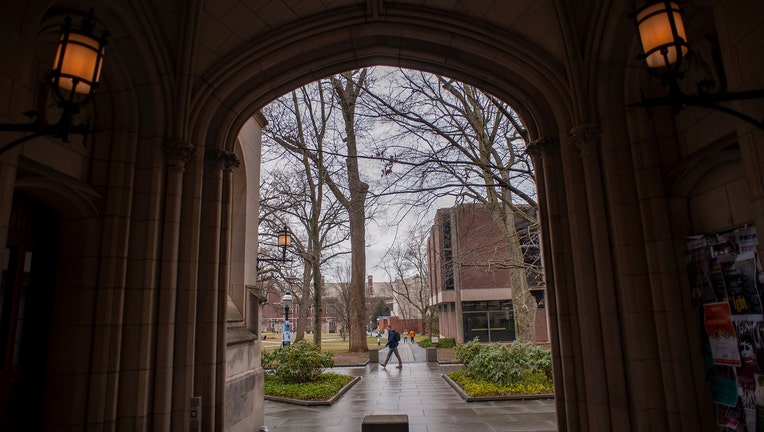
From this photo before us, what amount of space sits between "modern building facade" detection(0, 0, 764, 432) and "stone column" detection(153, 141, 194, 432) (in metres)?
0.02

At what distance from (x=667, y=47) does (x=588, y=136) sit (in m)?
2.30

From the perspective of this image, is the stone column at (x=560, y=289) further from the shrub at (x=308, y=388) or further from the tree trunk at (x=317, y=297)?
the tree trunk at (x=317, y=297)

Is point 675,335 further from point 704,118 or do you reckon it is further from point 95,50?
point 95,50

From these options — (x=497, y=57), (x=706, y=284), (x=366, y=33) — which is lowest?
(x=706, y=284)

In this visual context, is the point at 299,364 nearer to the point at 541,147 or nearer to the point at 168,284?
the point at 168,284

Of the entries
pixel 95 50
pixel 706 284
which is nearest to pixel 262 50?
pixel 95 50

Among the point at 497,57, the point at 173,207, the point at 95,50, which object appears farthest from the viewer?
the point at 497,57

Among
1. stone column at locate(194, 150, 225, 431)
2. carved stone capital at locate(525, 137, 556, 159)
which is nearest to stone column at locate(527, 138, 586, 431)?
carved stone capital at locate(525, 137, 556, 159)

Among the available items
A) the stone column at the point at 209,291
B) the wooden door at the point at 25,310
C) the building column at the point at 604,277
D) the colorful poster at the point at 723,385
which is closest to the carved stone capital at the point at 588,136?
the building column at the point at 604,277

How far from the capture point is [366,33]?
6.82 m

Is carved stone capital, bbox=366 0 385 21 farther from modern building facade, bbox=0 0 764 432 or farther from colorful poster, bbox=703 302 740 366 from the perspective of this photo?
colorful poster, bbox=703 302 740 366

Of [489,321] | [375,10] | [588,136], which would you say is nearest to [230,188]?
[375,10]

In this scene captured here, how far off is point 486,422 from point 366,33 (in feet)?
23.3

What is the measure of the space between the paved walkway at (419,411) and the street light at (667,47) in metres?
6.27
